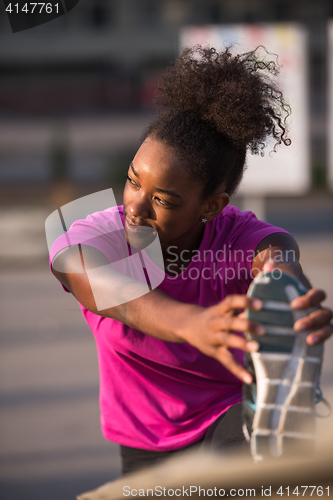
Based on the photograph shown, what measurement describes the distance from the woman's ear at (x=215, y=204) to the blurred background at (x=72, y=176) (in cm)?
38

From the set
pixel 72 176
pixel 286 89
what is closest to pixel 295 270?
pixel 286 89

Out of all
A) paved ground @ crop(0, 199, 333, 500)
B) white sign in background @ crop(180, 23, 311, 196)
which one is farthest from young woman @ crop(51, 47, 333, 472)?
white sign in background @ crop(180, 23, 311, 196)

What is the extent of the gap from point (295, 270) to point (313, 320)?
1.27ft

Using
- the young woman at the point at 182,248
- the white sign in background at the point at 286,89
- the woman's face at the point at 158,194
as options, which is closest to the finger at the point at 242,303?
the young woman at the point at 182,248

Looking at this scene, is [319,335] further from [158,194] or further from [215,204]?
[215,204]

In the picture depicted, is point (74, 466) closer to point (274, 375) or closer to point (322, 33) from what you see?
point (274, 375)

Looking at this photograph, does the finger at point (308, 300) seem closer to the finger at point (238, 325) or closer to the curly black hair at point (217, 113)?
the finger at point (238, 325)

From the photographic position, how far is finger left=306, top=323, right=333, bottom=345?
101cm

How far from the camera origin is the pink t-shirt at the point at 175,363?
5.54 ft

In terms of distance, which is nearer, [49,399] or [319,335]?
[319,335]

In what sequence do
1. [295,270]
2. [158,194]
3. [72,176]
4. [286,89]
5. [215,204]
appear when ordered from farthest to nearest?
[72,176] < [286,89] < [215,204] < [158,194] < [295,270]

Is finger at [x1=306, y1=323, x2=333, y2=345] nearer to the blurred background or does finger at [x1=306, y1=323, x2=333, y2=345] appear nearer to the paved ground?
the blurred background

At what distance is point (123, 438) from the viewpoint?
189 centimetres

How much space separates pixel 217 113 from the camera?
5.24ft
